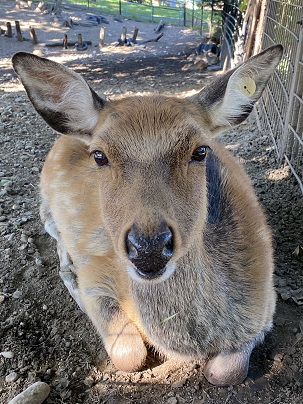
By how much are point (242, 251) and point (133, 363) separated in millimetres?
933

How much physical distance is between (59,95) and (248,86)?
3.48 feet

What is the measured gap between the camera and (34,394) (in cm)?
242

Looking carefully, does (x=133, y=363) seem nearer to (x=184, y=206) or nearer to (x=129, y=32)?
(x=184, y=206)

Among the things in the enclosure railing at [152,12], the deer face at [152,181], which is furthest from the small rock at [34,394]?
the enclosure railing at [152,12]

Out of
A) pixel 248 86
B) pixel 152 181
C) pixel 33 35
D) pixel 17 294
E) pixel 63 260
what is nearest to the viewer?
pixel 152 181

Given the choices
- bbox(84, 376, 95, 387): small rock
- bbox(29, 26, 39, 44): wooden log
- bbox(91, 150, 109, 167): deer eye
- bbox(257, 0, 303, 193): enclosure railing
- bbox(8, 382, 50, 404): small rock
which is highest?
bbox(91, 150, 109, 167): deer eye

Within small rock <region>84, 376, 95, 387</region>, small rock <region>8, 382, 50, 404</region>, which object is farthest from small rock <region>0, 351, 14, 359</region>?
small rock <region>84, 376, 95, 387</region>

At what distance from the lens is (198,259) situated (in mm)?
2357

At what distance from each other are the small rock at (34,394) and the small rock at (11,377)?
18 centimetres

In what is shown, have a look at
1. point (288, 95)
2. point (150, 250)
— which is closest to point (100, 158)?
point (150, 250)

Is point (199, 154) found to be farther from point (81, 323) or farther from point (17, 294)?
point (17, 294)

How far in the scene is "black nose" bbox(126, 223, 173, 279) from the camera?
178 cm

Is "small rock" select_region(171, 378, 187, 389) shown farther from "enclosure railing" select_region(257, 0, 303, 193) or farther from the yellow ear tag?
"enclosure railing" select_region(257, 0, 303, 193)

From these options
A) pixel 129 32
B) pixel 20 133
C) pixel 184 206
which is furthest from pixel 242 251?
pixel 129 32
